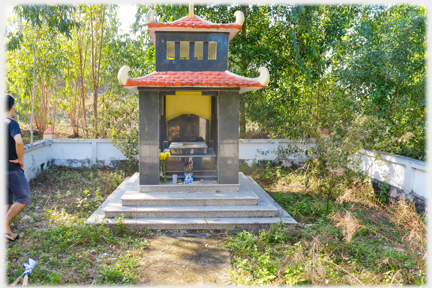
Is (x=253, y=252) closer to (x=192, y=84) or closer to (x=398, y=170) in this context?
(x=192, y=84)

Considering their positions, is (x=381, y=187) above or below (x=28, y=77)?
below

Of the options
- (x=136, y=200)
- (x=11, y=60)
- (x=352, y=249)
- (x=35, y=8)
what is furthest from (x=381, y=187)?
(x=11, y=60)

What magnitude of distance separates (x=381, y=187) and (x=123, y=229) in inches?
213

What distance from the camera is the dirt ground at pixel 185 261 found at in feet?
12.1

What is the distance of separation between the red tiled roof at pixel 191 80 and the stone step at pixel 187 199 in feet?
6.66

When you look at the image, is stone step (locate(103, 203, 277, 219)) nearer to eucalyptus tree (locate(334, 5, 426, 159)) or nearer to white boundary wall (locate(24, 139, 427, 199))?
eucalyptus tree (locate(334, 5, 426, 159))

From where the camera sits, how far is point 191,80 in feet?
18.6

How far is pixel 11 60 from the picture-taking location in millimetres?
10156

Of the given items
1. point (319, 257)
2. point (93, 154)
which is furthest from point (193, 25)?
point (93, 154)

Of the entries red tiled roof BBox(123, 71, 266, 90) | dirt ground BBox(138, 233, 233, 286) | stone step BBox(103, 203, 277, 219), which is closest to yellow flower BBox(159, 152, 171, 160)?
stone step BBox(103, 203, 277, 219)

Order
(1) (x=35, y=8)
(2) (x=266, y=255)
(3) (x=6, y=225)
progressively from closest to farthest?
(2) (x=266, y=255)
(3) (x=6, y=225)
(1) (x=35, y=8)

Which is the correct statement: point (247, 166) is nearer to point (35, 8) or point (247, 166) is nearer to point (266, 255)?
point (266, 255)

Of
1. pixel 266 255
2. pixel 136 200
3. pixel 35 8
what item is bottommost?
pixel 266 255

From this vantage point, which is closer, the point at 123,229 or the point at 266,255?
the point at 266,255
